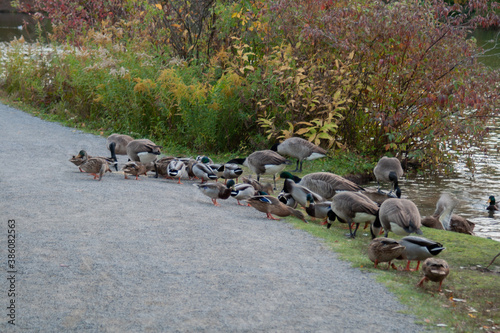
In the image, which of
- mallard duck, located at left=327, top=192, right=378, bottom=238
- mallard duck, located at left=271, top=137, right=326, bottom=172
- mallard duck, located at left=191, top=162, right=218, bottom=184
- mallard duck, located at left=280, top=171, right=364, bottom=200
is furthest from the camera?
mallard duck, located at left=271, top=137, right=326, bottom=172

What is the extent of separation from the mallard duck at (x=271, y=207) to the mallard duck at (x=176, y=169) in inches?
102

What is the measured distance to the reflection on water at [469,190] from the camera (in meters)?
11.3

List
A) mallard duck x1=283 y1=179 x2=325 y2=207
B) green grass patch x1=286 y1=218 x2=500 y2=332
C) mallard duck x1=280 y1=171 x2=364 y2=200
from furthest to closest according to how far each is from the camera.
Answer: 1. mallard duck x1=280 y1=171 x2=364 y2=200
2. mallard duck x1=283 y1=179 x2=325 y2=207
3. green grass patch x1=286 y1=218 x2=500 y2=332

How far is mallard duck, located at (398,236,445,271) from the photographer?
6844mm

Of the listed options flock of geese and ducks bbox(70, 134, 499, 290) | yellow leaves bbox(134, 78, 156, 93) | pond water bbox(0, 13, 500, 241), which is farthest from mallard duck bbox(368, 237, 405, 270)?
yellow leaves bbox(134, 78, 156, 93)

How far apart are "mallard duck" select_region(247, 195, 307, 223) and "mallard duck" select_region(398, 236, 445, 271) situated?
2602mm

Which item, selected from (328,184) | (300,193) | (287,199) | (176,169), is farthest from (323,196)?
(176,169)

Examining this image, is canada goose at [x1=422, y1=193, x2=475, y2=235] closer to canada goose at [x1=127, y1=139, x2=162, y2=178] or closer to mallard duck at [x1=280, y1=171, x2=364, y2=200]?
mallard duck at [x1=280, y1=171, x2=364, y2=200]

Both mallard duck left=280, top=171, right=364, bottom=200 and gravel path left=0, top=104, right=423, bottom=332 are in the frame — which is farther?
mallard duck left=280, top=171, right=364, bottom=200

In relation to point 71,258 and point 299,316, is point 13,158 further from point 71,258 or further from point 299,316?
point 299,316

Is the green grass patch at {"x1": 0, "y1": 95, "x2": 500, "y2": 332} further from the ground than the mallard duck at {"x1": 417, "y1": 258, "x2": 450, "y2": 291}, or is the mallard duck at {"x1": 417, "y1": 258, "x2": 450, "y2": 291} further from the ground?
the mallard duck at {"x1": 417, "y1": 258, "x2": 450, "y2": 291}

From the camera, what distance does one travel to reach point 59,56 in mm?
20859

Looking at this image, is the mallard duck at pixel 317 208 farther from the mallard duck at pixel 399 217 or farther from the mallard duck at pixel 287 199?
the mallard duck at pixel 399 217

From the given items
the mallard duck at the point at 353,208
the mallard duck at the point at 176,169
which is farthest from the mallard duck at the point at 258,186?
the mallard duck at the point at 353,208
